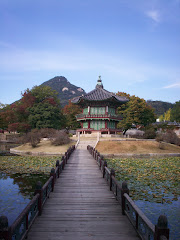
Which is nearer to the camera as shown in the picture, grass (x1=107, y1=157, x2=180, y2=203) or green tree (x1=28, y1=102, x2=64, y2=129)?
grass (x1=107, y1=157, x2=180, y2=203)

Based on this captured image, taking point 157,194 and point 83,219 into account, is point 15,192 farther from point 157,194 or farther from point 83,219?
point 157,194

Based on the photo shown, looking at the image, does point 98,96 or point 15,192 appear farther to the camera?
point 98,96

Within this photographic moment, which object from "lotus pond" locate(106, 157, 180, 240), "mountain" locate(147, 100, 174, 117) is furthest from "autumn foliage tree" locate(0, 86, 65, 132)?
"mountain" locate(147, 100, 174, 117)

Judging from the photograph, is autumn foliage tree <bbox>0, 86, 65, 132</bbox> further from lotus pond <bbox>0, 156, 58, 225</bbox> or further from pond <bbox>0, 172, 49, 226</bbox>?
pond <bbox>0, 172, 49, 226</bbox>

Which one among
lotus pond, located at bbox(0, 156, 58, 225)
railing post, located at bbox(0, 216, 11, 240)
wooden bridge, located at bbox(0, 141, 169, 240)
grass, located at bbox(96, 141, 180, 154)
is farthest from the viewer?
grass, located at bbox(96, 141, 180, 154)

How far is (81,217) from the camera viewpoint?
632 centimetres

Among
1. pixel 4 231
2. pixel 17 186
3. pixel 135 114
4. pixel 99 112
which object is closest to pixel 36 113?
pixel 99 112

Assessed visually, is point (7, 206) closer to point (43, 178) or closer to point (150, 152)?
point (43, 178)

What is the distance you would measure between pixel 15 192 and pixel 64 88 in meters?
172

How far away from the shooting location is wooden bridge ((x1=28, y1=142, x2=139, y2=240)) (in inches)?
206

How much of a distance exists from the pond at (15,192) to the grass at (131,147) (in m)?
14.7

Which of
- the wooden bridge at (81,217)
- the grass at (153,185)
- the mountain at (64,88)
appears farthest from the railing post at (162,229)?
the mountain at (64,88)

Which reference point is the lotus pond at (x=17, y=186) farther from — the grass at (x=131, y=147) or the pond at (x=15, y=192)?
the grass at (x=131, y=147)

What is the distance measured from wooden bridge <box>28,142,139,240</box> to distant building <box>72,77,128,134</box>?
102 feet
